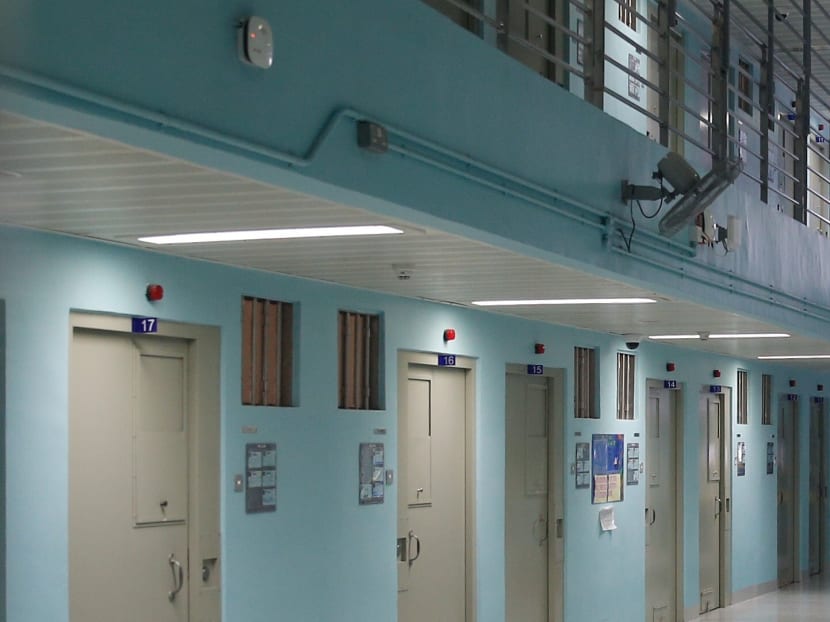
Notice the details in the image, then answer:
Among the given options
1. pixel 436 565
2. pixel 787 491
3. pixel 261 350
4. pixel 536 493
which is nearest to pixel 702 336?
pixel 536 493

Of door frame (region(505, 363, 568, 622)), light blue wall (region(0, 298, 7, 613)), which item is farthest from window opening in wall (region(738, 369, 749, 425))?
light blue wall (region(0, 298, 7, 613))

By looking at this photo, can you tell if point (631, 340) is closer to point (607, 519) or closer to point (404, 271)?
point (607, 519)

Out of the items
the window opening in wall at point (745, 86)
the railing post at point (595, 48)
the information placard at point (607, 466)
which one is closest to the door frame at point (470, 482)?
the information placard at point (607, 466)

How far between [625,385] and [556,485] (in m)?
1.92

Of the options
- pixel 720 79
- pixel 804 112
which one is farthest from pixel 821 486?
pixel 720 79

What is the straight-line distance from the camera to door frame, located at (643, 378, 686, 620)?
13.5 meters

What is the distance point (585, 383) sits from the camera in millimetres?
11578

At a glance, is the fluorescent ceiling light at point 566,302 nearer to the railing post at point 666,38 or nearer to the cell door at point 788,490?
the railing post at point 666,38

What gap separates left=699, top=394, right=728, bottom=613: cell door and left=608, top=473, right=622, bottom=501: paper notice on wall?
8.86 feet

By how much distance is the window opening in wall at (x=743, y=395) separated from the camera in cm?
1569

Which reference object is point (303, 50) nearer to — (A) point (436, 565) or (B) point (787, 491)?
(A) point (436, 565)

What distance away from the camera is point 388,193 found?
190 inches

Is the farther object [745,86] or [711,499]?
[711,499]

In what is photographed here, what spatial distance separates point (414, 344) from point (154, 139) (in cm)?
511
